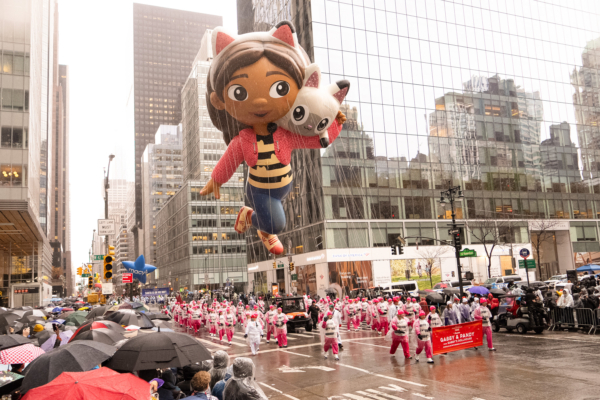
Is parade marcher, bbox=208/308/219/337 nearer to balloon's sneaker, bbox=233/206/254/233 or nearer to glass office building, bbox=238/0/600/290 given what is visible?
balloon's sneaker, bbox=233/206/254/233

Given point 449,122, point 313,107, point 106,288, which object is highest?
point 449,122

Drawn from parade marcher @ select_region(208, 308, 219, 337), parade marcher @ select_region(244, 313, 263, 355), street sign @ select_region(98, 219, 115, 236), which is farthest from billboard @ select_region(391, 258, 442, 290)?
parade marcher @ select_region(244, 313, 263, 355)

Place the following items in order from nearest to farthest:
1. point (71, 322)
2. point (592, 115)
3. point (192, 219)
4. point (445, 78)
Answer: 1. point (71, 322)
2. point (445, 78)
3. point (592, 115)
4. point (192, 219)

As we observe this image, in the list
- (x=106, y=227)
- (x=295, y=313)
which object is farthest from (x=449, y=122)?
(x=106, y=227)

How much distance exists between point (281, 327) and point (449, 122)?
4227 cm

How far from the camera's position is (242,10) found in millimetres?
45781

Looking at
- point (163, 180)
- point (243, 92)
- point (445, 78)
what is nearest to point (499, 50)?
point (445, 78)

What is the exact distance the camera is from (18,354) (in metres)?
8.12

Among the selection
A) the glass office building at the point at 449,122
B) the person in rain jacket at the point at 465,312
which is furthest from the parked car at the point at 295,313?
the glass office building at the point at 449,122

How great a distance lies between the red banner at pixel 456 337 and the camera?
1502 centimetres

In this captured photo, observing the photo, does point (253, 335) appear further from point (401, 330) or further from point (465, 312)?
point (465, 312)

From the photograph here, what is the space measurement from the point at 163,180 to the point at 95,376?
150 m

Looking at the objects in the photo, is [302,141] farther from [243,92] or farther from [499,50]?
[499,50]

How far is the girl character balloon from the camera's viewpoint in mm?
10516
